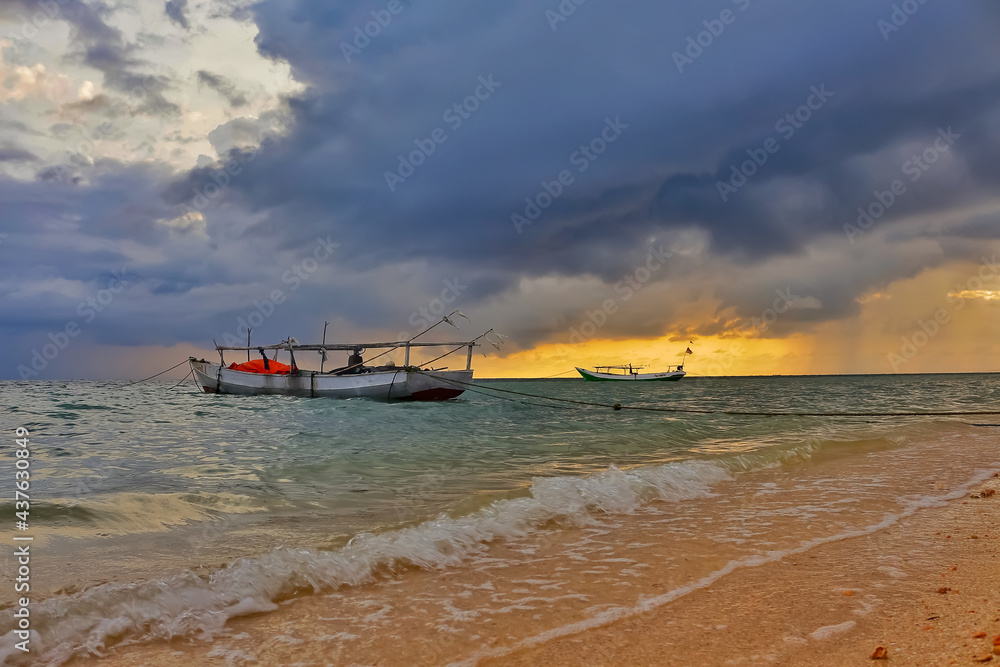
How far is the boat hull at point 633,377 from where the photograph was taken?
134000 millimetres

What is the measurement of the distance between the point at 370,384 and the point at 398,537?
1256 inches

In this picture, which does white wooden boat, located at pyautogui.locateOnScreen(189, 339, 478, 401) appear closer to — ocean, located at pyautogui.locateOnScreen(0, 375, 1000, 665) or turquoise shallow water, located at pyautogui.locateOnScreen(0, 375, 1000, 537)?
turquoise shallow water, located at pyautogui.locateOnScreen(0, 375, 1000, 537)

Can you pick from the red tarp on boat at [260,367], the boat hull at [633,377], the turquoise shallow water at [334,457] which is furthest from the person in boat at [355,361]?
the boat hull at [633,377]

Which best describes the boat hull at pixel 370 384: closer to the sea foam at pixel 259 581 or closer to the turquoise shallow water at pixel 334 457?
the turquoise shallow water at pixel 334 457

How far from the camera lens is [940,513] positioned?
19.7ft

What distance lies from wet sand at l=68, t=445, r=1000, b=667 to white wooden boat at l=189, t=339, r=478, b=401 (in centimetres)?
3111

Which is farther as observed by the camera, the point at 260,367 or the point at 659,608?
the point at 260,367

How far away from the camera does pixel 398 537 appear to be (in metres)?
5.27

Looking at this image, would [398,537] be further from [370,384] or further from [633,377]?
[633,377]

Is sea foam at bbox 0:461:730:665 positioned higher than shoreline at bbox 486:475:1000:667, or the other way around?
shoreline at bbox 486:475:1000:667

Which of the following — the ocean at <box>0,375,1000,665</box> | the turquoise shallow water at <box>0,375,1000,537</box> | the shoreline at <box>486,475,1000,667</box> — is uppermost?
the shoreline at <box>486,475,1000,667</box>

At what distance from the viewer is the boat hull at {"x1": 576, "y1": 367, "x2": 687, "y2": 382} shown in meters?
134

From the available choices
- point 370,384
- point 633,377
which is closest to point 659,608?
point 370,384

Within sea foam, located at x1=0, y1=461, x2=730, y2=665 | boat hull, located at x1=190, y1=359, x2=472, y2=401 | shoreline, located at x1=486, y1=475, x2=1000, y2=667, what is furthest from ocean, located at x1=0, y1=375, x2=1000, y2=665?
boat hull, located at x1=190, y1=359, x2=472, y2=401
